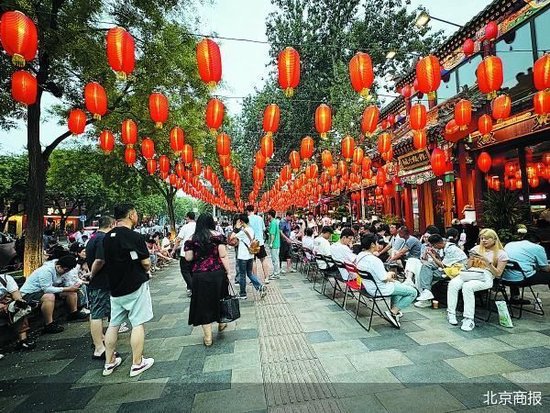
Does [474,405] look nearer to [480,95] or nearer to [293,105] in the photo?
[480,95]

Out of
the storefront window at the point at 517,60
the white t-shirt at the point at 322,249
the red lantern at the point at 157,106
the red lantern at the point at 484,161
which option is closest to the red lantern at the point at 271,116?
the red lantern at the point at 157,106

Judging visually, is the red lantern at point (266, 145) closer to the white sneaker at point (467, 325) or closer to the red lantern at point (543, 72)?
the red lantern at point (543, 72)

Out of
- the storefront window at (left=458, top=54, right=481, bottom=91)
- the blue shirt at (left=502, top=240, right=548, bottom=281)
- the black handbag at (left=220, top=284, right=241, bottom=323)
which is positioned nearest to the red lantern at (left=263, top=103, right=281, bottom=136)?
the black handbag at (left=220, top=284, right=241, bottom=323)

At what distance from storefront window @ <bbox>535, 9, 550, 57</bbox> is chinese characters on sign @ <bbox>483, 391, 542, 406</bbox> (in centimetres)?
986

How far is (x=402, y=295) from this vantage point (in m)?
4.95

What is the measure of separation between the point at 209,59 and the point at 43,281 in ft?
16.4

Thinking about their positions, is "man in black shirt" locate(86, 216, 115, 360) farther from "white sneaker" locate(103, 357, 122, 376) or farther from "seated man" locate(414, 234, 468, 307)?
"seated man" locate(414, 234, 468, 307)

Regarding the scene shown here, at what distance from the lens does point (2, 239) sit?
15742 mm

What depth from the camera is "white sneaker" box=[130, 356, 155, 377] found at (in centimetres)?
374

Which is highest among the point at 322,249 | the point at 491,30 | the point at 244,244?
the point at 491,30

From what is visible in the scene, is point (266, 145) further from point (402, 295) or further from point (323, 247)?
point (402, 295)

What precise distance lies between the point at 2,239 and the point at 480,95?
73.1ft

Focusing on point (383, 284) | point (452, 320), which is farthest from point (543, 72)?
point (383, 284)

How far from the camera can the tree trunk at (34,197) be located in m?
7.60
